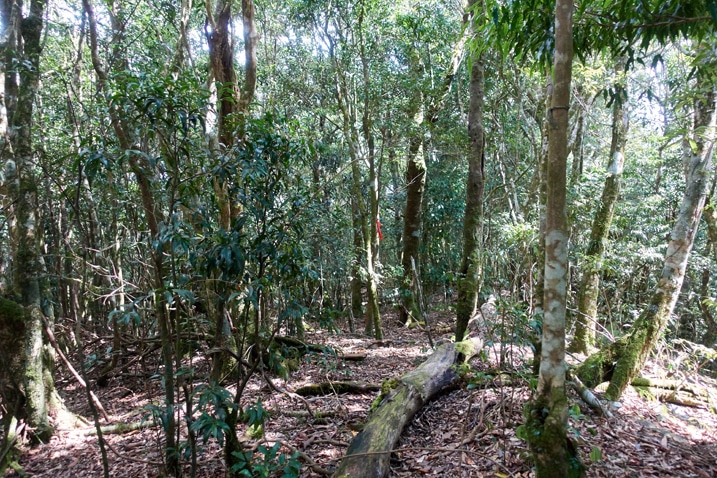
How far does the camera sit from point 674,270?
5.00 meters

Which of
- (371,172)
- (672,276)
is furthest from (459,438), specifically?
(371,172)

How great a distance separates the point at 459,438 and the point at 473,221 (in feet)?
11.2

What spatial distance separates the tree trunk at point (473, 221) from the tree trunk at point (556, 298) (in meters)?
3.63

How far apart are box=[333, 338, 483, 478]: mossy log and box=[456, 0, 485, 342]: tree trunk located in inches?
23.2

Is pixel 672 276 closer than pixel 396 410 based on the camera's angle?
No

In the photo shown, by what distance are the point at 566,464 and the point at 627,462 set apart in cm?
165

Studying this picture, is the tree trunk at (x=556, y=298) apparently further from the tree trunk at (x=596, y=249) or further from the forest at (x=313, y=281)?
the tree trunk at (x=596, y=249)

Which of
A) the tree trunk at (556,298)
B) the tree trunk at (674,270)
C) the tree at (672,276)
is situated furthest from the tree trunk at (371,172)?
the tree trunk at (556,298)

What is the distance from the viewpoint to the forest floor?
364 cm

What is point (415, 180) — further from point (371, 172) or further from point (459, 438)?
point (459, 438)

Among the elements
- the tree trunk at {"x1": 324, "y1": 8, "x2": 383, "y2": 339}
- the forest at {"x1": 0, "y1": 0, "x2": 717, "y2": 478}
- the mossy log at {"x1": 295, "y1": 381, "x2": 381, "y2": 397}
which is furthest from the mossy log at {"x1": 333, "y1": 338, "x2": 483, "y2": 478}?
the tree trunk at {"x1": 324, "y1": 8, "x2": 383, "y2": 339}

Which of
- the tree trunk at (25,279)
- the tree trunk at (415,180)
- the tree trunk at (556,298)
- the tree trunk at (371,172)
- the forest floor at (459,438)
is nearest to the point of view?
the tree trunk at (556,298)

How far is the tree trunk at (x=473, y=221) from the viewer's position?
20.7ft

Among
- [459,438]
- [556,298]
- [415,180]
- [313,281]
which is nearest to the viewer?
[556,298]
